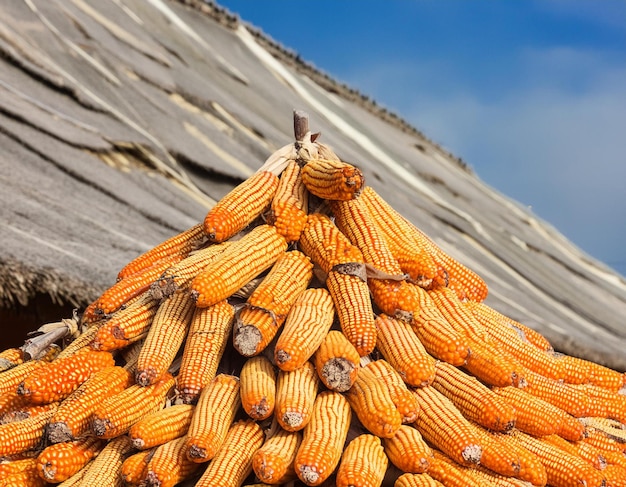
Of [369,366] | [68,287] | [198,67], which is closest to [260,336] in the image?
[369,366]

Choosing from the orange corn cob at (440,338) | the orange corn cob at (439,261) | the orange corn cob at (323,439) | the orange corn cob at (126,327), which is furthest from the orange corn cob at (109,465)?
the orange corn cob at (439,261)

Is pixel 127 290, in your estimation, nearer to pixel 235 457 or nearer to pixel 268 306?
pixel 268 306

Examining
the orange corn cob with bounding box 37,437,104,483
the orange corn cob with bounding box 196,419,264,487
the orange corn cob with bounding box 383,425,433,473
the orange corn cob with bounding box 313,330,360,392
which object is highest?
the orange corn cob with bounding box 313,330,360,392

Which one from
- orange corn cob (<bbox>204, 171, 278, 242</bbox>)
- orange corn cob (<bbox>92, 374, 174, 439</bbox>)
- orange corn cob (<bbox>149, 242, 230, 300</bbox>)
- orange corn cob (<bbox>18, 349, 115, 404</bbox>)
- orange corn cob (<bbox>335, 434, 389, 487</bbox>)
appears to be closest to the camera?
orange corn cob (<bbox>335, 434, 389, 487</bbox>)

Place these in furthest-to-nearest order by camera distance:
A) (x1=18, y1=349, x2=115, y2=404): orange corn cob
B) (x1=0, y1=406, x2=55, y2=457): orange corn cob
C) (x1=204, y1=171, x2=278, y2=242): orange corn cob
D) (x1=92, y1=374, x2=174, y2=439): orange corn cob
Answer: (x1=204, y1=171, x2=278, y2=242): orange corn cob, (x1=18, y1=349, x2=115, y2=404): orange corn cob, (x1=0, y1=406, x2=55, y2=457): orange corn cob, (x1=92, y1=374, x2=174, y2=439): orange corn cob

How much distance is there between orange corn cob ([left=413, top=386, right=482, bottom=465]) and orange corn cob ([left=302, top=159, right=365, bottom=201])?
809 millimetres

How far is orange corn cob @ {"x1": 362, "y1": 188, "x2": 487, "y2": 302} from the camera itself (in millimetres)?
3494

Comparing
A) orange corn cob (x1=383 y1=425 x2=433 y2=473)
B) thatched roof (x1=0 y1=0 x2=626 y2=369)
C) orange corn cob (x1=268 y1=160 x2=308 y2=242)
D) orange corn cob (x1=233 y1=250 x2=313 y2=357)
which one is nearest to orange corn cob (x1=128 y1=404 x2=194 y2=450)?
orange corn cob (x1=233 y1=250 x2=313 y2=357)

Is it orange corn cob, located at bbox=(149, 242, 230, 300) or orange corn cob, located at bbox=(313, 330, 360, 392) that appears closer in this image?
orange corn cob, located at bbox=(313, 330, 360, 392)

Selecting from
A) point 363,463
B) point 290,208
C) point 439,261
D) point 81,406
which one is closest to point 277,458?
point 363,463

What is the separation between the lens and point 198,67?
1817 centimetres

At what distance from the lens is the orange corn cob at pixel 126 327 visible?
3188 mm

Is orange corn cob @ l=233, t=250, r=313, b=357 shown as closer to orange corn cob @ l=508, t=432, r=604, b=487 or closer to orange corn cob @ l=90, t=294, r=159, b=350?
orange corn cob @ l=90, t=294, r=159, b=350

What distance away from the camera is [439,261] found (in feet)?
11.6
